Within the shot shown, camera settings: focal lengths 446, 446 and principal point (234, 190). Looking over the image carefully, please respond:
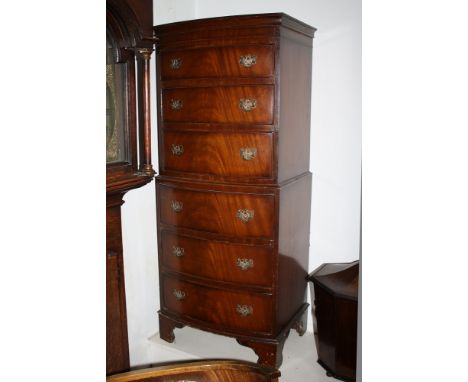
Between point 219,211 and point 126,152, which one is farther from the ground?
point 126,152

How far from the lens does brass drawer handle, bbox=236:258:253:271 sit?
6.30ft

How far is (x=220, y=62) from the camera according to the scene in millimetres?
1846

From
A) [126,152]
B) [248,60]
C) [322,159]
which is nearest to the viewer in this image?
[126,152]

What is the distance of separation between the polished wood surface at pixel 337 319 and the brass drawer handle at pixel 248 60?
952mm

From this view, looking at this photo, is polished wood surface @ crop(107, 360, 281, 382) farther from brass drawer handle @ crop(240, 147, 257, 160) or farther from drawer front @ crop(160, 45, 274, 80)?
drawer front @ crop(160, 45, 274, 80)

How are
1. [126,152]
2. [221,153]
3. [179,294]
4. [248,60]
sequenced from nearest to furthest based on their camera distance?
[126,152], [248,60], [221,153], [179,294]

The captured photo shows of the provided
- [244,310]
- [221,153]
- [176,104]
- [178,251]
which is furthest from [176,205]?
[244,310]

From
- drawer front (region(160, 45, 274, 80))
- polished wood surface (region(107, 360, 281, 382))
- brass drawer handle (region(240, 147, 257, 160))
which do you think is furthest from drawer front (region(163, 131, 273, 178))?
polished wood surface (region(107, 360, 281, 382))

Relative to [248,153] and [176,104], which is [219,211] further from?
[176,104]

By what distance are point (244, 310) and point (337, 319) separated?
400 millimetres

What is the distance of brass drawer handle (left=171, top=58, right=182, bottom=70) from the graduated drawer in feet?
3.20
